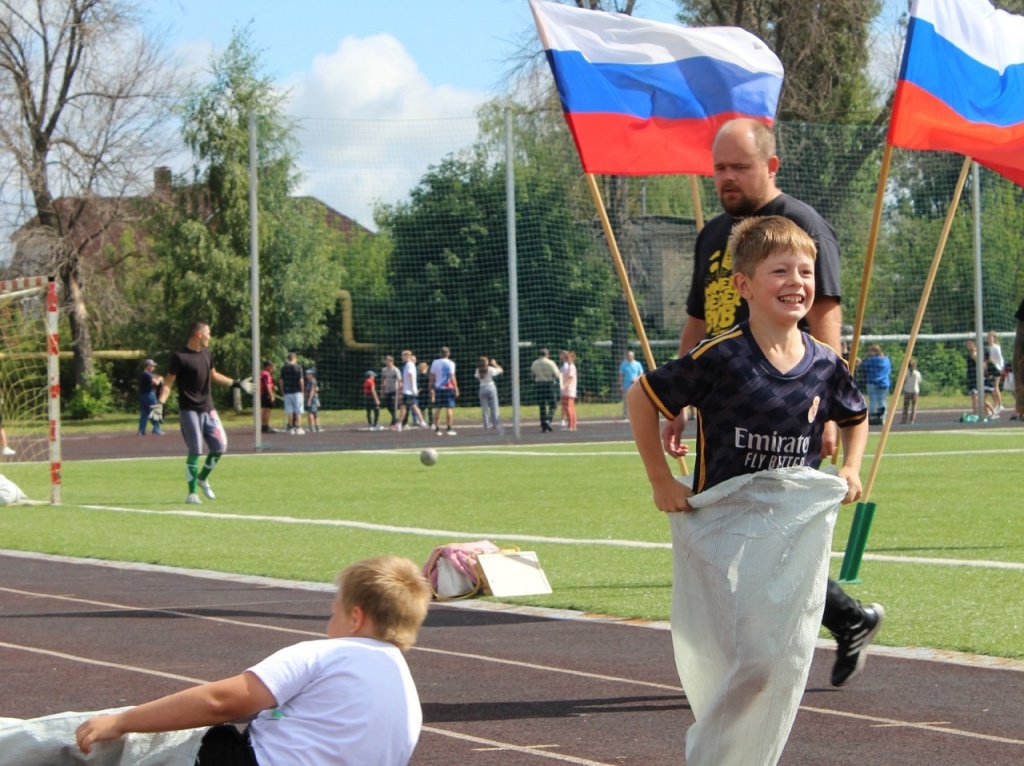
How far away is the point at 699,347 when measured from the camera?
4.37 metres

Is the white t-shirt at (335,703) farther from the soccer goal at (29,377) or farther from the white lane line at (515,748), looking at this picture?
the soccer goal at (29,377)

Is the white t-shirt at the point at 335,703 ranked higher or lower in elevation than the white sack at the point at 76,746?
higher

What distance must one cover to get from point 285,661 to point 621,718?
104 inches

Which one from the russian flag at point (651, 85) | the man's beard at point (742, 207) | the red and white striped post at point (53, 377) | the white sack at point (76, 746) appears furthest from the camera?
the red and white striped post at point (53, 377)

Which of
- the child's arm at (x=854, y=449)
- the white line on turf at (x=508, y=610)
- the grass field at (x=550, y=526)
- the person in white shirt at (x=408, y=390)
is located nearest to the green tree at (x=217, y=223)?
the person in white shirt at (x=408, y=390)

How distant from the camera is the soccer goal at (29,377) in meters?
17.2

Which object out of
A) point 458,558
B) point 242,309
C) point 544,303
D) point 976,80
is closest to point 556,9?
point 976,80

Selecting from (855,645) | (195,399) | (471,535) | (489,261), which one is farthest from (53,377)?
(489,261)

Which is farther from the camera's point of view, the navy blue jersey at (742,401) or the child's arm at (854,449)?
the child's arm at (854,449)

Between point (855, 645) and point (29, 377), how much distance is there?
17.4 metres

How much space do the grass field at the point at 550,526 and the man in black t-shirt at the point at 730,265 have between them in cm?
152

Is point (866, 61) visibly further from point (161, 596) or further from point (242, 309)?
point (161, 596)

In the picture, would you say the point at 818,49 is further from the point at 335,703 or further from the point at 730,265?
the point at 335,703

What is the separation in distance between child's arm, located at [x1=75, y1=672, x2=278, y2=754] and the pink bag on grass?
576 cm
